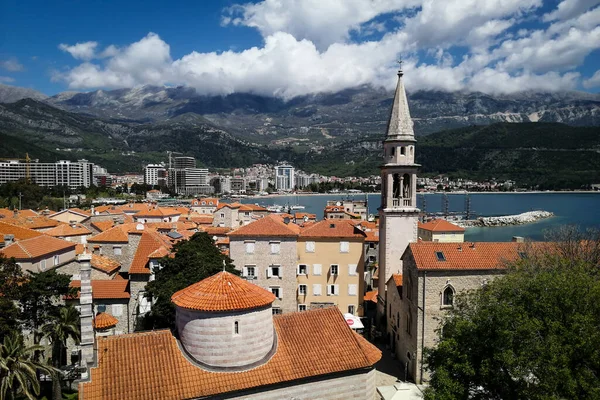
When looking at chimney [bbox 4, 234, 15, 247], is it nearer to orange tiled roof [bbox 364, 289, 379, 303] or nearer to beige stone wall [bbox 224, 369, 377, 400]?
beige stone wall [bbox 224, 369, 377, 400]

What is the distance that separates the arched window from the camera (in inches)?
901

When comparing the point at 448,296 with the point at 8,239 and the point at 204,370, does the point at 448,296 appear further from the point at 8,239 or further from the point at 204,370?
the point at 8,239

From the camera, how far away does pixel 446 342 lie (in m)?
14.1

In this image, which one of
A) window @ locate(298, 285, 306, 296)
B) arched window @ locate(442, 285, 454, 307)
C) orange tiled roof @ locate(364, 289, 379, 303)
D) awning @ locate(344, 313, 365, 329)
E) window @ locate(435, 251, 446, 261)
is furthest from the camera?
orange tiled roof @ locate(364, 289, 379, 303)

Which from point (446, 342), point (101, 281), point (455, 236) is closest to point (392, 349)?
point (446, 342)

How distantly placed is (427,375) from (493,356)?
11.2m

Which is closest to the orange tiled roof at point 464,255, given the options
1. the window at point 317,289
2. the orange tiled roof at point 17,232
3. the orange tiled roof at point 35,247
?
the window at point 317,289

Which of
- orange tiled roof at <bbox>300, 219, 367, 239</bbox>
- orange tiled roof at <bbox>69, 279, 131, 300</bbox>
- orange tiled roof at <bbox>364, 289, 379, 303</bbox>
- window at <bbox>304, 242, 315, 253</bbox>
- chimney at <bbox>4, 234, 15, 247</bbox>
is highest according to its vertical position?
orange tiled roof at <bbox>300, 219, 367, 239</bbox>

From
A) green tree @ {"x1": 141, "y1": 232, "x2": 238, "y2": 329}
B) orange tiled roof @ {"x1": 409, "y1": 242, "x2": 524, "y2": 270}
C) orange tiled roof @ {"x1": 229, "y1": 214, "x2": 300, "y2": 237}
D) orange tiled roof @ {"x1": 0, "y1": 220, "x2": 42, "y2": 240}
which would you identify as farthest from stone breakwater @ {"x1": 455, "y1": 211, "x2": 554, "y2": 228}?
orange tiled roof @ {"x1": 0, "y1": 220, "x2": 42, "y2": 240}

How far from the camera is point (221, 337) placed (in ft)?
46.1

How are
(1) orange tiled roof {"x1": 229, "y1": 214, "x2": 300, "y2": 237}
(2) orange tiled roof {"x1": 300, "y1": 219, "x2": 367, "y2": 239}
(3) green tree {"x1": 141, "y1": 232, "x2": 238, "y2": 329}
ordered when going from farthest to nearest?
(2) orange tiled roof {"x1": 300, "y1": 219, "x2": 367, "y2": 239} < (1) orange tiled roof {"x1": 229, "y1": 214, "x2": 300, "y2": 237} < (3) green tree {"x1": 141, "y1": 232, "x2": 238, "y2": 329}

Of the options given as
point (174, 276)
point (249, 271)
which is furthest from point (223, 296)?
point (249, 271)

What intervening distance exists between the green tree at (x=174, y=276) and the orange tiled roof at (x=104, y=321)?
6.41 ft

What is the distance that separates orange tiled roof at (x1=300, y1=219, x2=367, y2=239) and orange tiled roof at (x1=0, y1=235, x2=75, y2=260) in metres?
19.4
